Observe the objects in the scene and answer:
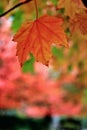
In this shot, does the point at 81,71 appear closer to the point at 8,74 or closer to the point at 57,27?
the point at 8,74

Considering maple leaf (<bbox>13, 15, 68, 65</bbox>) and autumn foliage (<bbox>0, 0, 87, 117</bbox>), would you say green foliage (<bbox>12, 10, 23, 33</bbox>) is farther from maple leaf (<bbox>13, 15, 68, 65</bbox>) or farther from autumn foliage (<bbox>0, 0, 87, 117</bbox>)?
maple leaf (<bbox>13, 15, 68, 65</bbox>)

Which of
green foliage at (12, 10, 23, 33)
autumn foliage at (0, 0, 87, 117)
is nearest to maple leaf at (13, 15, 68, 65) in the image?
autumn foliage at (0, 0, 87, 117)

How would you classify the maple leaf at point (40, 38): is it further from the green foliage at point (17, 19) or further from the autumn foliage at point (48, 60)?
the green foliage at point (17, 19)

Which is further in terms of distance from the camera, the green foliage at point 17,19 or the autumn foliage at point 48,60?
the green foliage at point 17,19

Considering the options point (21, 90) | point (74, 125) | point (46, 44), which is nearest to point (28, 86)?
point (21, 90)

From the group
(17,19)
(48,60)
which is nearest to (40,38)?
(48,60)

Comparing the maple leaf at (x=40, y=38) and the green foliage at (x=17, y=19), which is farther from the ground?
the green foliage at (x=17, y=19)

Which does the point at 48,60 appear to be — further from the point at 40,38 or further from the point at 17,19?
the point at 17,19

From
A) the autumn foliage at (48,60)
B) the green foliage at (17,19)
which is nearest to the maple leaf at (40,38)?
the autumn foliage at (48,60)
